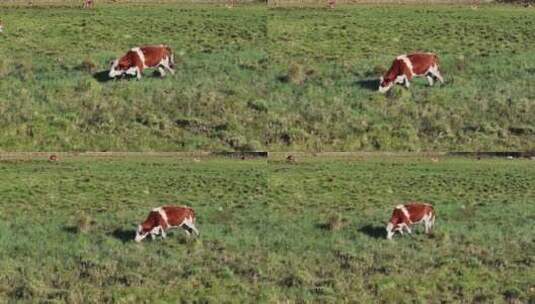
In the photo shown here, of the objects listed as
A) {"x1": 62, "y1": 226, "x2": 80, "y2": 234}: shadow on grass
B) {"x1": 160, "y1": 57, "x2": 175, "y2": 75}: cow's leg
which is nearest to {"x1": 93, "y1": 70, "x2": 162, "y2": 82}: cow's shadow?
{"x1": 160, "y1": 57, "x2": 175, "y2": 75}: cow's leg

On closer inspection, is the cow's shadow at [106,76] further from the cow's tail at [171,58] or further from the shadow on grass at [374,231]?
the shadow on grass at [374,231]

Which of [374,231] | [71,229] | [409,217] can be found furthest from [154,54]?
[409,217]

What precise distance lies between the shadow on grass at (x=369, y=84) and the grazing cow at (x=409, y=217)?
10.3 ft

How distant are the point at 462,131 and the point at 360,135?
2.46m

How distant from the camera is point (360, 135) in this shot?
1992cm

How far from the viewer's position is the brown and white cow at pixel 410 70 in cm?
2067

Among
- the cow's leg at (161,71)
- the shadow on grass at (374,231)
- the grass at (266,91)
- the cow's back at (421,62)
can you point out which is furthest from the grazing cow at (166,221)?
the cow's back at (421,62)

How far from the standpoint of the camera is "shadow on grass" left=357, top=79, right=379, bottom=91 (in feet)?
68.5

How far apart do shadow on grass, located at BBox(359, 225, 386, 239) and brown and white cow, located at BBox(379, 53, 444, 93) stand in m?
3.44

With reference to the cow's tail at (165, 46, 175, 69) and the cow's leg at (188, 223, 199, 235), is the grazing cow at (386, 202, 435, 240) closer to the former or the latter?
the cow's leg at (188, 223, 199, 235)

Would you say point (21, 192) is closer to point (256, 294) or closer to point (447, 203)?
point (256, 294)

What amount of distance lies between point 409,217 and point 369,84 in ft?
11.4

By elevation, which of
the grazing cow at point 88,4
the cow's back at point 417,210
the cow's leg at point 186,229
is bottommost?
the cow's leg at point 186,229

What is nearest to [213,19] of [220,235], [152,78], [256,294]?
[152,78]
